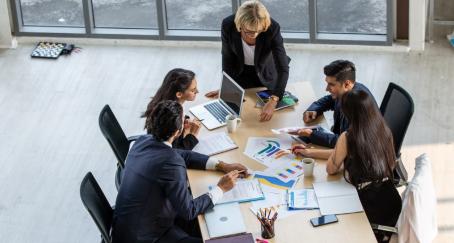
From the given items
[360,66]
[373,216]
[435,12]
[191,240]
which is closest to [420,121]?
[360,66]

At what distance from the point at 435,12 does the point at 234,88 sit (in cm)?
381

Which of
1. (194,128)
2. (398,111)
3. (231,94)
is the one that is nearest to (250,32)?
(231,94)

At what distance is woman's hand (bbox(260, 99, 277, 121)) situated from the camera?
241 inches

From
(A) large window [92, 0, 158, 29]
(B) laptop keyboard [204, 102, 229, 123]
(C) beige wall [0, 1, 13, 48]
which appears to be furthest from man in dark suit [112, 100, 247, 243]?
(C) beige wall [0, 1, 13, 48]

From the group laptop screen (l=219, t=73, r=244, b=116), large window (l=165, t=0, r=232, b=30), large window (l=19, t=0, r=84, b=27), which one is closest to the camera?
laptop screen (l=219, t=73, r=244, b=116)

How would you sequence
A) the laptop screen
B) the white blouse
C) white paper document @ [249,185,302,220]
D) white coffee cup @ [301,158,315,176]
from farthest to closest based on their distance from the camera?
the white blouse < the laptop screen < white coffee cup @ [301,158,315,176] < white paper document @ [249,185,302,220]

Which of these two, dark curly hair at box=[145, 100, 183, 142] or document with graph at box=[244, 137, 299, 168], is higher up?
dark curly hair at box=[145, 100, 183, 142]

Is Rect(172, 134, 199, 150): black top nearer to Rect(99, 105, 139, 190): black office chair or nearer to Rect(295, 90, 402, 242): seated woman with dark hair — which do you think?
Rect(99, 105, 139, 190): black office chair

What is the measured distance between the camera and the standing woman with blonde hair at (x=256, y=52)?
614cm

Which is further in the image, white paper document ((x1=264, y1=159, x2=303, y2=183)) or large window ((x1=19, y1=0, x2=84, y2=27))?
large window ((x1=19, y1=0, x2=84, y2=27))

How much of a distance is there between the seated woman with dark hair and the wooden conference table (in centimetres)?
20

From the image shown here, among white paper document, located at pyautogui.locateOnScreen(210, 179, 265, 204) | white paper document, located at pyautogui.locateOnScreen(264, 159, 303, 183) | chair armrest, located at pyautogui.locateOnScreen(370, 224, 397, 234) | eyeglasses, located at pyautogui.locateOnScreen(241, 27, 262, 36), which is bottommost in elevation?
chair armrest, located at pyautogui.locateOnScreen(370, 224, 397, 234)

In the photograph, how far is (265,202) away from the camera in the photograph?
16.9 feet

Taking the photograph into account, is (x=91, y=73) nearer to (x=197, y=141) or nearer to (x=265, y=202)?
(x=197, y=141)
